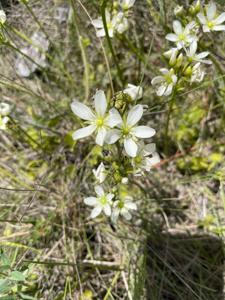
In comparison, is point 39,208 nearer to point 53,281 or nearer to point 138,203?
point 53,281

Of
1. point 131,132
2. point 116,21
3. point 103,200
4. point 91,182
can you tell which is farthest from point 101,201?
point 116,21

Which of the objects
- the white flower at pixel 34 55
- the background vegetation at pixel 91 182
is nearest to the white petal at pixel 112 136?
the background vegetation at pixel 91 182

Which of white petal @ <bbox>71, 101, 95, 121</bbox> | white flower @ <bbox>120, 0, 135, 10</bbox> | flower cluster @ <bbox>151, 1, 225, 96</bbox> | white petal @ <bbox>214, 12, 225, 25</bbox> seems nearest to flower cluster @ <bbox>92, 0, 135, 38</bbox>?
white flower @ <bbox>120, 0, 135, 10</bbox>

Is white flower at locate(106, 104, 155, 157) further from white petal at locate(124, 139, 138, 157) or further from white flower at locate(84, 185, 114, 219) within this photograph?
white flower at locate(84, 185, 114, 219)

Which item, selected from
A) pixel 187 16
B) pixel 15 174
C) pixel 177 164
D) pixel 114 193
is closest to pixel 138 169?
pixel 114 193

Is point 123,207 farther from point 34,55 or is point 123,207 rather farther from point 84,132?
point 34,55
